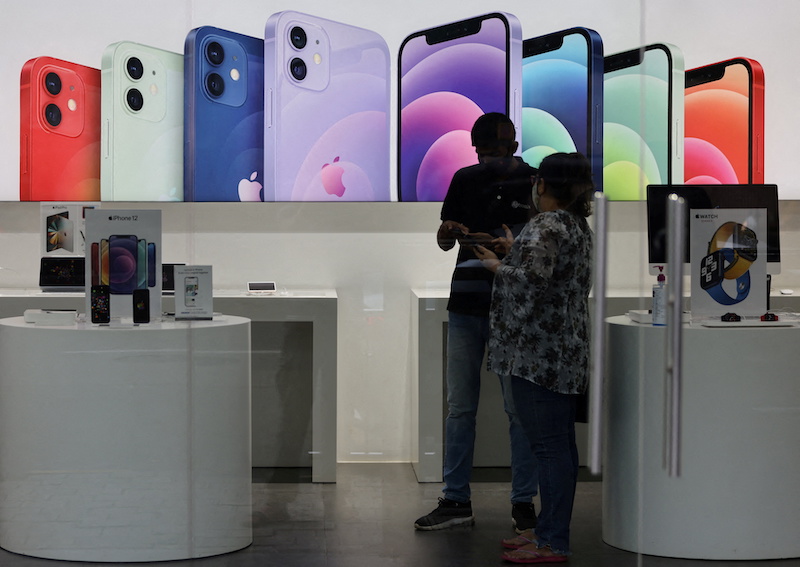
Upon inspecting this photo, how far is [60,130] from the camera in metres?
3.21

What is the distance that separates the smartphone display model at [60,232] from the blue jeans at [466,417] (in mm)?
1360

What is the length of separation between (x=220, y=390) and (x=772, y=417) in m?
1.89

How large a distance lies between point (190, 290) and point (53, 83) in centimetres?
88

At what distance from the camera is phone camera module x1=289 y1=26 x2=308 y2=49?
321 cm

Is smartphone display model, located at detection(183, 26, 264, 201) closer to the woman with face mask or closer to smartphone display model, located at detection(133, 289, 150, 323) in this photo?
smartphone display model, located at detection(133, 289, 150, 323)

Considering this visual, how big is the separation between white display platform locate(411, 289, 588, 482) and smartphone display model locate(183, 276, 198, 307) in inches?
29.6

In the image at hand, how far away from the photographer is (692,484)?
3.12 m

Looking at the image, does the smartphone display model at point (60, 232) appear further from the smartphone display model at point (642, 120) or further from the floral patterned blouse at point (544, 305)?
the smartphone display model at point (642, 120)

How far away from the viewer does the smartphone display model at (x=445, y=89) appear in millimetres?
3234

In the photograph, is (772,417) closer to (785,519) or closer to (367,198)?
(785,519)

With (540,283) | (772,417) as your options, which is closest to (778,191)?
(772,417)

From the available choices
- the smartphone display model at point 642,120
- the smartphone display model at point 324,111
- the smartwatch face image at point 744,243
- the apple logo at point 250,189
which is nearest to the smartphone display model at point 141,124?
the apple logo at point 250,189

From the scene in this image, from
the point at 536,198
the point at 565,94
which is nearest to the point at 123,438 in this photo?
the point at 536,198

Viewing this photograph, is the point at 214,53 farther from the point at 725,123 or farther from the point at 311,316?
the point at 725,123
